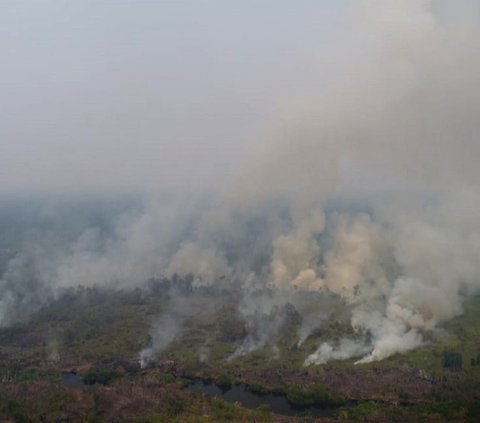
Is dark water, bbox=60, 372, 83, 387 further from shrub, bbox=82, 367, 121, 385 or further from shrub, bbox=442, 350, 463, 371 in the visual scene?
shrub, bbox=442, 350, 463, 371

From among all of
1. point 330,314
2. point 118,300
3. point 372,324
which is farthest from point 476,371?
point 118,300

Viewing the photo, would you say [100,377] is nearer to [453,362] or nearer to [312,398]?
[312,398]

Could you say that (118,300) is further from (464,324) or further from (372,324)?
(464,324)

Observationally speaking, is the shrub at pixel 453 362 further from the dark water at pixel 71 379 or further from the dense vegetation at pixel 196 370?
the dark water at pixel 71 379

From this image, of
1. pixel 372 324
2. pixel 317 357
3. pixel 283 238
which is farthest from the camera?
pixel 283 238

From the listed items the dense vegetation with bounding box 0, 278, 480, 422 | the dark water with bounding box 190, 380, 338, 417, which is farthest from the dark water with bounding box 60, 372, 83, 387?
the dark water with bounding box 190, 380, 338, 417

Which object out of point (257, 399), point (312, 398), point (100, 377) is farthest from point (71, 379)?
point (312, 398)

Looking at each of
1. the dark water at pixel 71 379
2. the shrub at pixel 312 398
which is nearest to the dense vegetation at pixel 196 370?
the shrub at pixel 312 398
